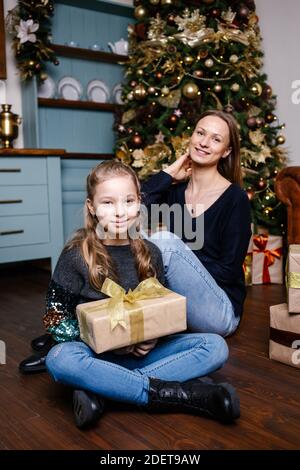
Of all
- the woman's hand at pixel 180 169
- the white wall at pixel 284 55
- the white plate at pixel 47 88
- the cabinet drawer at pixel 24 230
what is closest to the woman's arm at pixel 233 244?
the woman's hand at pixel 180 169

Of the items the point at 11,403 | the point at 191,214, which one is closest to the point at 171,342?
the point at 11,403

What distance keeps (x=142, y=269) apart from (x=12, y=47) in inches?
100

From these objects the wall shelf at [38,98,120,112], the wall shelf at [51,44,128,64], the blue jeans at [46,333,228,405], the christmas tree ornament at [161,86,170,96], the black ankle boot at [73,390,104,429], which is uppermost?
the wall shelf at [51,44,128,64]

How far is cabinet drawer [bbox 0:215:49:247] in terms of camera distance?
2.97 metres

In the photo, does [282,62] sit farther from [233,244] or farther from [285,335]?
[285,335]

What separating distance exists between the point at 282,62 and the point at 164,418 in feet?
10.2

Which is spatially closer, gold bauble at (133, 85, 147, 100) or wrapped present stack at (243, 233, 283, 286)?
wrapped present stack at (243, 233, 283, 286)

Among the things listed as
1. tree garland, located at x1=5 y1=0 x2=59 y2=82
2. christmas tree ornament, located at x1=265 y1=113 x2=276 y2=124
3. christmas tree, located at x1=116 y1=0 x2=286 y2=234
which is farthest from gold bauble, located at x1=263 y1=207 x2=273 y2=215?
tree garland, located at x1=5 y1=0 x2=59 y2=82

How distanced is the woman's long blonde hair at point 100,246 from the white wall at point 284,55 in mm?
2471

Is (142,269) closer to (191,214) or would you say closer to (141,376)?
(141,376)

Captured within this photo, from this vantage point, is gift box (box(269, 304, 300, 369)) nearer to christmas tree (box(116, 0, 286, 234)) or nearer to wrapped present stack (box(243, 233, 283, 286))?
wrapped present stack (box(243, 233, 283, 286))

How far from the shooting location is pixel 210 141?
6.50 feet

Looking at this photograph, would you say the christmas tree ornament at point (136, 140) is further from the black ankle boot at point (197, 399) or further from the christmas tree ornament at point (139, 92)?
the black ankle boot at point (197, 399)

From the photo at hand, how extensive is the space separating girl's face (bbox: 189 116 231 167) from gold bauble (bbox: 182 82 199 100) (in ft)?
3.98
